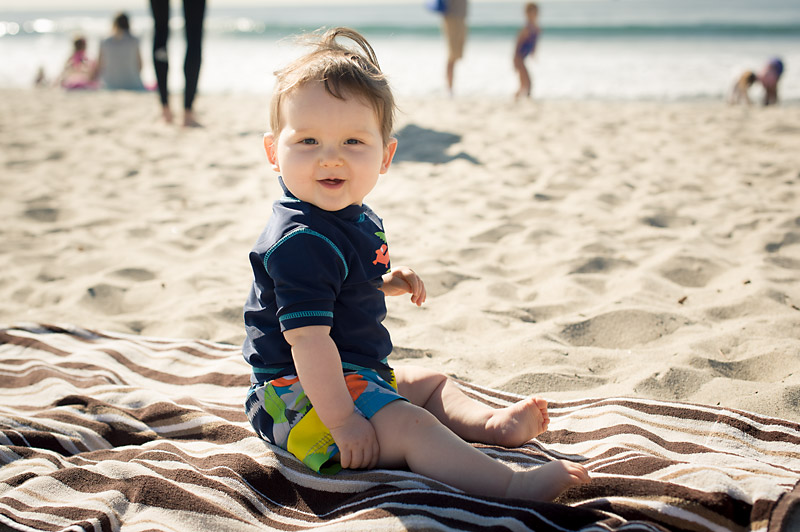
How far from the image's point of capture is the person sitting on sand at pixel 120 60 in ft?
32.7

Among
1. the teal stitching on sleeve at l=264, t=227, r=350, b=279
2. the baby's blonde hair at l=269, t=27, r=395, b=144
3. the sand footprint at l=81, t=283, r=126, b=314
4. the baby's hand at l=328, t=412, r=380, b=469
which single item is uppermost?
the baby's blonde hair at l=269, t=27, r=395, b=144

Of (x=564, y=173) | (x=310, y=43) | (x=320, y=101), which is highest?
(x=310, y=43)

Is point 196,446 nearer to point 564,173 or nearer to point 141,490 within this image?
point 141,490

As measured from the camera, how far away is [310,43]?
5.68 feet

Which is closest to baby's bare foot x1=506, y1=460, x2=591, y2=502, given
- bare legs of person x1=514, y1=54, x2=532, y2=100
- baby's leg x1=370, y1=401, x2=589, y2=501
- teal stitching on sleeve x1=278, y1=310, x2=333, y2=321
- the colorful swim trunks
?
baby's leg x1=370, y1=401, x2=589, y2=501

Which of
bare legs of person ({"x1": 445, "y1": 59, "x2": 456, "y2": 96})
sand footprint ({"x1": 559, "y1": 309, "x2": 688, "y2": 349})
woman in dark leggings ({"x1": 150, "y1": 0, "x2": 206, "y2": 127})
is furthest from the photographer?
bare legs of person ({"x1": 445, "y1": 59, "x2": 456, "y2": 96})

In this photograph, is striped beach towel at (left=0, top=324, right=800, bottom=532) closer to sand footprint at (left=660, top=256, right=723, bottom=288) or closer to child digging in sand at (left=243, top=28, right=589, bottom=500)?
child digging in sand at (left=243, top=28, right=589, bottom=500)

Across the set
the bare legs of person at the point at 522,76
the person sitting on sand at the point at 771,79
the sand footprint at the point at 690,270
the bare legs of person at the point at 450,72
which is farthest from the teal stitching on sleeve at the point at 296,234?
the person sitting on sand at the point at 771,79

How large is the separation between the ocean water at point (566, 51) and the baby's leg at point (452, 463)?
1049mm

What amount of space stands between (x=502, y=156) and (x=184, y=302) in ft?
10.7

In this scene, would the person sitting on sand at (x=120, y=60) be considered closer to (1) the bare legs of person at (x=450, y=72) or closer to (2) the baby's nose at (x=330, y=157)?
(1) the bare legs of person at (x=450, y=72)

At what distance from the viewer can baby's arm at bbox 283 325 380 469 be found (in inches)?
60.1

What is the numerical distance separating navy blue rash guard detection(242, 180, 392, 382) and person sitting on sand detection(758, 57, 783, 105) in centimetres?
870

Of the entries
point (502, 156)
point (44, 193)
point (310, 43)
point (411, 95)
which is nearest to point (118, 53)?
point (411, 95)
